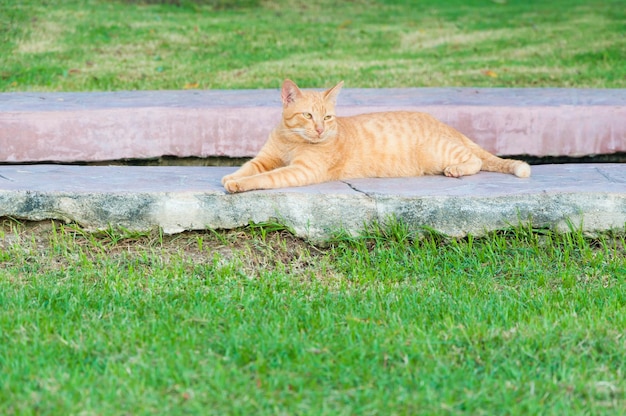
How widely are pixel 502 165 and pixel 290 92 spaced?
1246mm

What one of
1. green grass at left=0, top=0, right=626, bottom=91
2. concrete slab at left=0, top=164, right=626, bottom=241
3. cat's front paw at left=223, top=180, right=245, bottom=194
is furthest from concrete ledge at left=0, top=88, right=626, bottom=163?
green grass at left=0, top=0, right=626, bottom=91

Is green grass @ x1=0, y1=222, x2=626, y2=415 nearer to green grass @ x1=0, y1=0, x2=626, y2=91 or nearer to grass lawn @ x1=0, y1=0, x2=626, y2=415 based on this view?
grass lawn @ x1=0, y1=0, x2=626, y2=415

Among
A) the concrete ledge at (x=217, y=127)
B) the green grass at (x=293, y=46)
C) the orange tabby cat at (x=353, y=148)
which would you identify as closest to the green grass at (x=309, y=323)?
the orange tabby cat at (x=353, y=148)

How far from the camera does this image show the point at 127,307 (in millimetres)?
3574

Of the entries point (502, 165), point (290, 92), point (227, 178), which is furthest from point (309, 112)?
point (502, 165)

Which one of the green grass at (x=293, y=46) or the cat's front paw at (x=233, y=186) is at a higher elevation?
the green grass at (x=293, y=46)

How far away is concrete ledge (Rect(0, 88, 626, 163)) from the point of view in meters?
5.41

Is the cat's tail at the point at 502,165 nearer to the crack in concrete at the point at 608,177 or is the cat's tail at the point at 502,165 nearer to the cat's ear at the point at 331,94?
the crack in concrete at the point at 608,177

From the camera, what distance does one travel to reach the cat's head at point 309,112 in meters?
4.54

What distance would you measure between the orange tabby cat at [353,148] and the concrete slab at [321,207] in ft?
0.58

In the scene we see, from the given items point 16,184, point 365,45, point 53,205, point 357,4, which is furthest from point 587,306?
point 357,4

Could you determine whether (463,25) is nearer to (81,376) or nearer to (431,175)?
(431,175)

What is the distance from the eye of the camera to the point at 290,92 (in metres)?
4.57

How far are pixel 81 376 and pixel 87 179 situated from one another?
1872 millimetres
